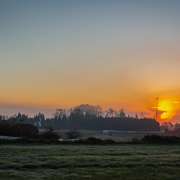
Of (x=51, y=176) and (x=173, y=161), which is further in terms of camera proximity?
(x=173, y=161)

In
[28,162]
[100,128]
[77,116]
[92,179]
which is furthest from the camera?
[77,116]

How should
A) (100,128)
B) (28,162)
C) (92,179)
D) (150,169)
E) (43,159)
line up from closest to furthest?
(92,179) < (150,169) < (28,162) < (43,159) < (100,128)

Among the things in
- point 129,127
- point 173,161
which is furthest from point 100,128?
point 173,161

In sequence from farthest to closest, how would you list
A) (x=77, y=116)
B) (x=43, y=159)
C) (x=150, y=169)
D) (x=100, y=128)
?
(x=77, y=116)
(x=100, y=128)
(x=43, y=159)
(x=150, y=169)

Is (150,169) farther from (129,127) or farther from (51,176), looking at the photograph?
(129,127)

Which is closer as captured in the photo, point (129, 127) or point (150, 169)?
point (150, 169)

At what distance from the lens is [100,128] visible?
455 feet

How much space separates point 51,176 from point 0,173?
207 cm

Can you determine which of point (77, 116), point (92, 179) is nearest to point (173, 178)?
point (92, 179)

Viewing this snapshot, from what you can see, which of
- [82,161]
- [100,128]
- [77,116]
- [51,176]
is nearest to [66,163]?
[82,161]

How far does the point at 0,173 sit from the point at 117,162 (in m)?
7.02

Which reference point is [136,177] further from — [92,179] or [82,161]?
[82,161]

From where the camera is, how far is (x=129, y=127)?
139 meters

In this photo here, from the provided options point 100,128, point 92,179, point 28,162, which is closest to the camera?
point 92,179
